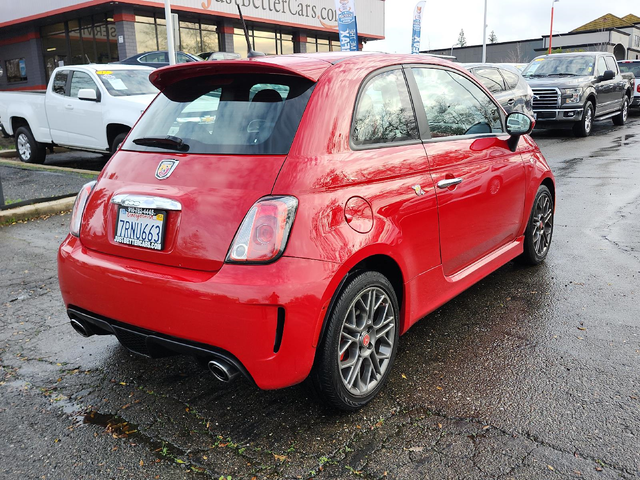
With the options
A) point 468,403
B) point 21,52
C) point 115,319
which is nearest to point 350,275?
point 468,403

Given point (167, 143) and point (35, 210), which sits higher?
point (167, 143)

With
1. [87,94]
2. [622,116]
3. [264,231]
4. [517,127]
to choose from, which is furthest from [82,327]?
[622,116]

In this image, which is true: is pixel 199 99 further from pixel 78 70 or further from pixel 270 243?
pixel 78 70

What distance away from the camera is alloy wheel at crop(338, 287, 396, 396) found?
9.57 ft

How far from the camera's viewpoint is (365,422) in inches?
116

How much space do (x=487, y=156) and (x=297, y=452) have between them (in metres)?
2.34

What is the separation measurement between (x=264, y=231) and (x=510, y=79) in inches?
459

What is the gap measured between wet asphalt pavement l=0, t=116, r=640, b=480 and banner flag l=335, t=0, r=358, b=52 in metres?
19.5

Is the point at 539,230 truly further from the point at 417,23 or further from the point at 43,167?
the point at 417,23

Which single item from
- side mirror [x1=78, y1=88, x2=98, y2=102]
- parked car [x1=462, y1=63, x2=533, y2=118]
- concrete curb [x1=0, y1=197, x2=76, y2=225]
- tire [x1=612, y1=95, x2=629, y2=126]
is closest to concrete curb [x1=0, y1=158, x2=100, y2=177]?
side mirror [x1=78, y1=88, x2=98, y2=102]

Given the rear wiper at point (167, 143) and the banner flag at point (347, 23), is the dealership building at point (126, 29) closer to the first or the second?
the banner flag at point (347, 23)

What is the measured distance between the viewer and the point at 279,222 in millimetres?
2607

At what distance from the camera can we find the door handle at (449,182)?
3469mm

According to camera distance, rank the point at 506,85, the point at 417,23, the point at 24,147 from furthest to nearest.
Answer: the point at 417,23 → the point at 506,85 → the point at 24,147
